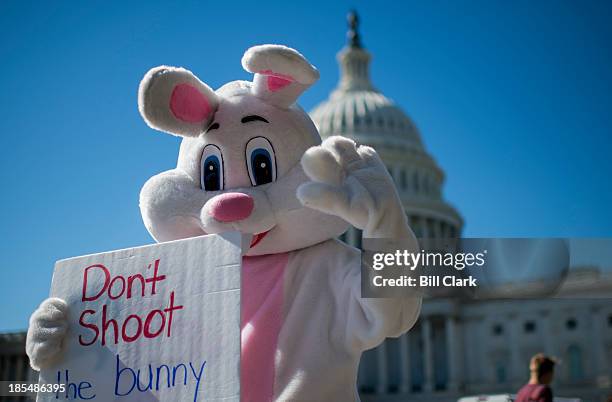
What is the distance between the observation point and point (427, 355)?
43.7 m

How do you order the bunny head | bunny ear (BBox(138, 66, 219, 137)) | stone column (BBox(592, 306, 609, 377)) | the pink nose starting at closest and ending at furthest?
the pink nose → the bunny head → bunny ear (BBox(138, 66, 219, 137)) → stone column (BBox(592, 306, 609, 377))

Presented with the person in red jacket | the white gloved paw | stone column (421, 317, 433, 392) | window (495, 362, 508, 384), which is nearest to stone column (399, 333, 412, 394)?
stone column (421, 317, 433, 392)

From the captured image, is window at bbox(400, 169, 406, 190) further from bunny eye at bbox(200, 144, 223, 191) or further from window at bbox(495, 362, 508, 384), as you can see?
bunny eye at bbox(200, 144, 223, 191)

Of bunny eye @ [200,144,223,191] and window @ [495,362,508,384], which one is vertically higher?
window @ [495,362,508,384]

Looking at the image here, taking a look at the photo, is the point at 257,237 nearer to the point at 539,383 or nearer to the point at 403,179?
the point at 539,383

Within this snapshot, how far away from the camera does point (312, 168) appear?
298 centimetres

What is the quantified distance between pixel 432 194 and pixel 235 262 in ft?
156

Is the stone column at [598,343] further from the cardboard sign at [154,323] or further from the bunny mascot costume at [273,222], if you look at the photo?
the cardboard sign at [154,323]

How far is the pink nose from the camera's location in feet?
11.1

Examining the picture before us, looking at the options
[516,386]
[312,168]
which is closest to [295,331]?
[312,168]

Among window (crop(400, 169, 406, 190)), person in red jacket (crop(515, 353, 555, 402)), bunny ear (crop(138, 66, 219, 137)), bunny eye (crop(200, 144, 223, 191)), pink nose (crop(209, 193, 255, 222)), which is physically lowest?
person in red jacket (crop(515, 353, 555, 402))

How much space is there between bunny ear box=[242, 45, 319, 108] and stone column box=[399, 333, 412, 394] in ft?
133

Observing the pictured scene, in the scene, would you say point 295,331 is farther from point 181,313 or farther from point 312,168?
point 312,168

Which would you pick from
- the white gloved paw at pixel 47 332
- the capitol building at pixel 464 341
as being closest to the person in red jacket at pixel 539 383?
the white gloved paw at pixel 47 332
